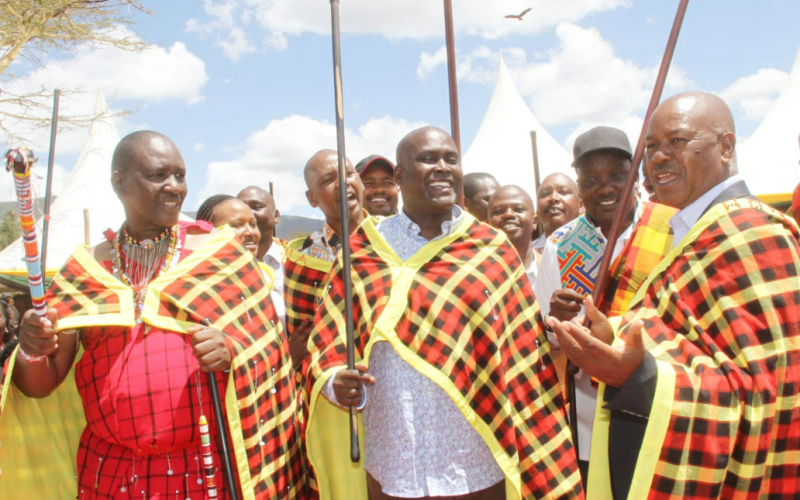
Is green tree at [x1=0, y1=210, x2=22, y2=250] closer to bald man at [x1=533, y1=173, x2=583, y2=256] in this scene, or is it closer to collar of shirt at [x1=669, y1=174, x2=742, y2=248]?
bald man at [x1=533, y1=173, x2=583, y2=256]

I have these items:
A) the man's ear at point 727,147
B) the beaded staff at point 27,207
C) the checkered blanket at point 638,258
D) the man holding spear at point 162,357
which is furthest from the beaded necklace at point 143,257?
the man's ear at point 727,147

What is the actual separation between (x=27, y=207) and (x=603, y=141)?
2.46 meters

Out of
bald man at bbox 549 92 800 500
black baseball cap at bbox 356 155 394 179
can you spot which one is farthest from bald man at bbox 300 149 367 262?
bald man at bbox 549 92 800 500

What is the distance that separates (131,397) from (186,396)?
0.20 m

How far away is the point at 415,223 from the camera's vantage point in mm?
2852

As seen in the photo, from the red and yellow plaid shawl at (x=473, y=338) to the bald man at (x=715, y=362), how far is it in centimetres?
42

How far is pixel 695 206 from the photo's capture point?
2328mm

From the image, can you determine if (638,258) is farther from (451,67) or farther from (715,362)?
(451,67)

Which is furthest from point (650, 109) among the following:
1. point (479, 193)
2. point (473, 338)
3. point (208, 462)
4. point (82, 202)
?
point (82, 202)

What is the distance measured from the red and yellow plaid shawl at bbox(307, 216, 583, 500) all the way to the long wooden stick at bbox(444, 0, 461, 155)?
500mm

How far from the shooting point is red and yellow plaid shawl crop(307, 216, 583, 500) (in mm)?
2537

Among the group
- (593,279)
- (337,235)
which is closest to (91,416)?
(337,235)

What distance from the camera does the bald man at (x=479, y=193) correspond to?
5.41m

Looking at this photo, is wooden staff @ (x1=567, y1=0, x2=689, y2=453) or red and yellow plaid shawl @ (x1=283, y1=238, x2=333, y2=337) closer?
wooden staff @ (x1=567, y1=0, x2=689, y2=453)
